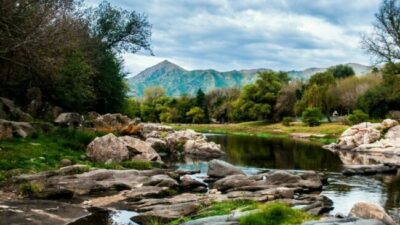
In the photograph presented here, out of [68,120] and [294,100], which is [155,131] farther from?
[294,100]

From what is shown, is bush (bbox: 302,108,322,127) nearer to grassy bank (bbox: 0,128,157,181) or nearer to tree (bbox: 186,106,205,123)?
tree (bbox: 186,106,205,123)

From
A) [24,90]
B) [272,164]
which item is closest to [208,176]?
[272,164]

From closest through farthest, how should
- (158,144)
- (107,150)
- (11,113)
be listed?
(107,150), (11,113), (158,144)

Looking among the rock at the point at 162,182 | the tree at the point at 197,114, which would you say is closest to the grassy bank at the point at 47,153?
the rock at the point at 162,182

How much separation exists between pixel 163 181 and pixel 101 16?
48.4 metres

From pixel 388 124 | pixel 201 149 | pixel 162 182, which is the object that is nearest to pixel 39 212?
pixel 162 182

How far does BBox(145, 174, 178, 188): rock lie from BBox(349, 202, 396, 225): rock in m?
14.0

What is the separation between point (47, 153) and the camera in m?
35.8

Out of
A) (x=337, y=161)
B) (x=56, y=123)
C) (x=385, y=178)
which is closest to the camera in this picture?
(x=385, y=178)

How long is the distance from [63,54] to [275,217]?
33637 mm

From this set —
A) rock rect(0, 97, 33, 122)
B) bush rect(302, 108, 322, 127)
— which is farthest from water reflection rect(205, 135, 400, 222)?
bush rect(302, 108, 322, 127)

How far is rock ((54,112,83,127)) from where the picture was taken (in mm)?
50000

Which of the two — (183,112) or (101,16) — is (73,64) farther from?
(183,112)

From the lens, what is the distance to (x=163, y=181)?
3084 cm
